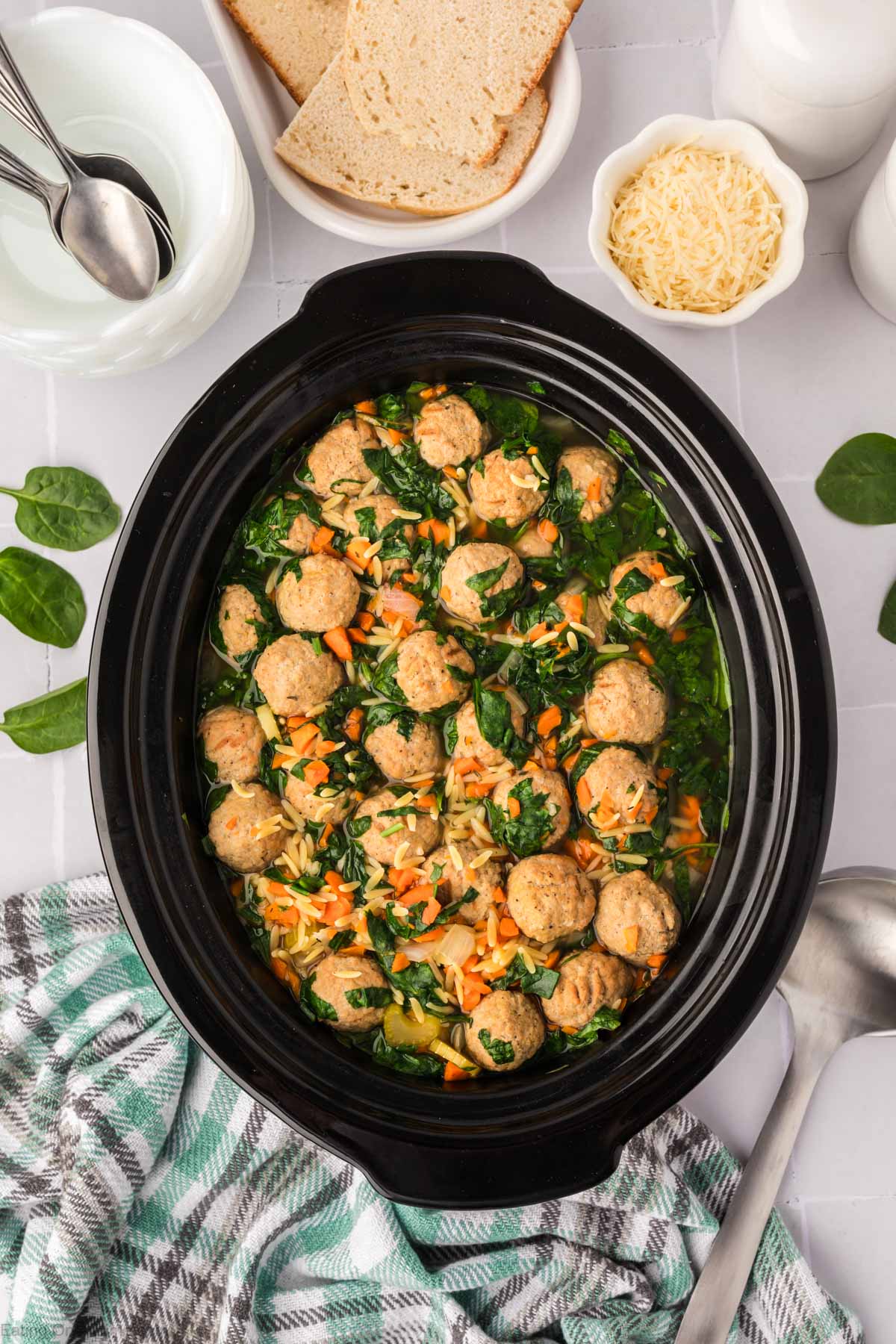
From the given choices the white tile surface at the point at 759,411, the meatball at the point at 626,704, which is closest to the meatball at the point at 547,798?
the meatball at the point at 626,704

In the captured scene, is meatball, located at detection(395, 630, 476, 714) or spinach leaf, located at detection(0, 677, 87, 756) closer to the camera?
meatball, located at detection(395, 630, 476, 714)

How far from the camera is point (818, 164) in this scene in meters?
2.23

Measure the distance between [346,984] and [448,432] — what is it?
1007mm

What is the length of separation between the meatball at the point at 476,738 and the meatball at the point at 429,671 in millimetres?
40

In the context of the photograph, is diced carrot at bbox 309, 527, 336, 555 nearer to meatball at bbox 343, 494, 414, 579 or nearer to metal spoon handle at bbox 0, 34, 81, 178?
meatball at bbox 343, 494, 414, 579

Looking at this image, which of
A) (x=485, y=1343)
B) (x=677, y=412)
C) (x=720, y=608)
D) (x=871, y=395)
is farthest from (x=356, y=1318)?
(x=871, y=395)

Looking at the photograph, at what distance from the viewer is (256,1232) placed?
7.20 ft

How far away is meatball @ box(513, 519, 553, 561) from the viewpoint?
2.00 metres

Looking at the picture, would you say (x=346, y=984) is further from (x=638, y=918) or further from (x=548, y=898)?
(x=638, y=918)

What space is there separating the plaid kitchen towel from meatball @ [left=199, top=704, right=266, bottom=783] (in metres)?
0.55

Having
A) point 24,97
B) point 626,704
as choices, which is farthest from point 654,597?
point 24,97

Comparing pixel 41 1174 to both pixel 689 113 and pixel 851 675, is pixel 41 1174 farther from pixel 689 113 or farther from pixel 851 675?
pixel 689 113

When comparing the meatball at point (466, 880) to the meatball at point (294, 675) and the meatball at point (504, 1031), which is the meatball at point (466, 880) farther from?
the meatball at point (294, 675)

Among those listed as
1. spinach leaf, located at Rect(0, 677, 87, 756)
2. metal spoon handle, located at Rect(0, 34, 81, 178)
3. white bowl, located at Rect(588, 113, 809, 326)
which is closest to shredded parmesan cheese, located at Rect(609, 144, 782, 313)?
white bowl, located at Rect(588, 113, 809, 326)
